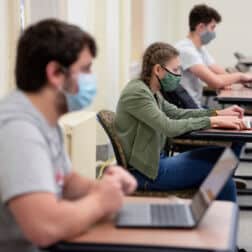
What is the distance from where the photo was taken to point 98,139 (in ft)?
14.7

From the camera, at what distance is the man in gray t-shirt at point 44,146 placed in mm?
1488

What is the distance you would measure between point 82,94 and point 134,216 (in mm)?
372

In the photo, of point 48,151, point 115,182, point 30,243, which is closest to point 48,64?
point 48,151

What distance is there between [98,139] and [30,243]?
2875 millimetres

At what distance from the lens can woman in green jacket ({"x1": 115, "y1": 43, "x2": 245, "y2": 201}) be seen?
2916 mm

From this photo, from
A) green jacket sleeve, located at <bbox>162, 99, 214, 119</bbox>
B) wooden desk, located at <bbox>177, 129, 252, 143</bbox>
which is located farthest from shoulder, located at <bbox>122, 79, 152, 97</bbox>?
green jacket sleeve, located at <bbox>162, 99, 214, 119</bbox>

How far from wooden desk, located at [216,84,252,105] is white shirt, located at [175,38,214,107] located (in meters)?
0.19

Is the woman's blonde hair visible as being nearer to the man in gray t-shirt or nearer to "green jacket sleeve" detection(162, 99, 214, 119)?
"green jacket sleeve" detection(162, 99, 214, 119)

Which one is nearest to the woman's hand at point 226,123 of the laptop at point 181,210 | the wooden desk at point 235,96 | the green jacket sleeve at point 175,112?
the green jacket sleeve at point 175,112

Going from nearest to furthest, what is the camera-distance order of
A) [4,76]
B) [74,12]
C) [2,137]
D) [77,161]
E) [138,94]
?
[2,137], [4,76], [138,94], [77,161], [74,12]

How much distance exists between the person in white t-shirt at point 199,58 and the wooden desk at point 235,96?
114 millimetres

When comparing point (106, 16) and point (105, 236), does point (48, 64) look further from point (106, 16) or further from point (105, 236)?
point (106, 16)

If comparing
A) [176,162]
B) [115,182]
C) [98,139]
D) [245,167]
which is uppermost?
[115,182]

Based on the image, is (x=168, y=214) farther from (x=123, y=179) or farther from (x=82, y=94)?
(x=82, y=94)
